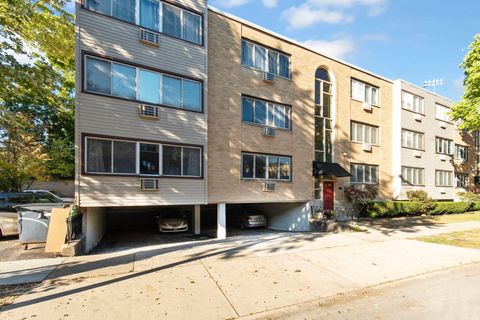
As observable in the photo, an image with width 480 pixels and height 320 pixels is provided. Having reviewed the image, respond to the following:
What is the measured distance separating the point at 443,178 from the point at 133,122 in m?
29.0

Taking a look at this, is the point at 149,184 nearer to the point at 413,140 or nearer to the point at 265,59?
the point at 265,59

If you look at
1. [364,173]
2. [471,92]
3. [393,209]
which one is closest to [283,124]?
[364,173]

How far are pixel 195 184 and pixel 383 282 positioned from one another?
7993mm

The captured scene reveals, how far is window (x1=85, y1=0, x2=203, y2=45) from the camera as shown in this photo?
439 inches

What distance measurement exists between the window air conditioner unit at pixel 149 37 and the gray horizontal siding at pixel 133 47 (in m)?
0.15

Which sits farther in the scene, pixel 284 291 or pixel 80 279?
pixel 80 279

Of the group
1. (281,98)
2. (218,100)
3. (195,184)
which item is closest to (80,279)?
(195,184)

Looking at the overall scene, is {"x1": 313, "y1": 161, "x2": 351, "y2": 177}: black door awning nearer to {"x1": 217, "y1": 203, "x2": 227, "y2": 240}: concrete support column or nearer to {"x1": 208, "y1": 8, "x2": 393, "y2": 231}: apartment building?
{"x1": 208, "y1": 8, "x2": 393, "y2": 231}: apartment building

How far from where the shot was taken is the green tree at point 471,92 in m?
21.0

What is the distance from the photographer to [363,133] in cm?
2123

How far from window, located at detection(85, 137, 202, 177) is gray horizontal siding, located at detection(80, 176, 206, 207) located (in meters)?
0.33

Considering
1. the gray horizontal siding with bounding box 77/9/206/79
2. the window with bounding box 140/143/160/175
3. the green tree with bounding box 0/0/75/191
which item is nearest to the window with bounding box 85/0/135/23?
the gray horizontal siding with bounding box 77/9/206/79

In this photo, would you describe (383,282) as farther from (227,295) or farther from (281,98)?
(281,98)

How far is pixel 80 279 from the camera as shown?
7133 mm
